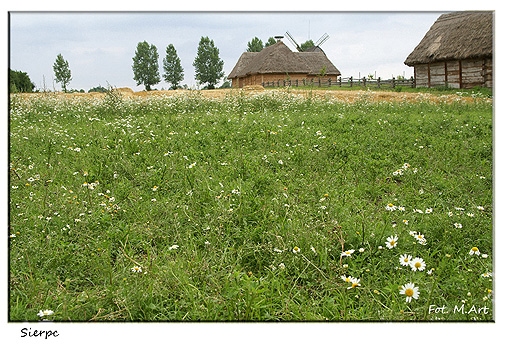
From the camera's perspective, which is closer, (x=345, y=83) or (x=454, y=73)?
(x=345, y=83)

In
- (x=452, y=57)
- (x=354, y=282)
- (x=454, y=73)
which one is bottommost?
(x=354, y=282)

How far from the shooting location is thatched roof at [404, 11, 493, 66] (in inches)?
637

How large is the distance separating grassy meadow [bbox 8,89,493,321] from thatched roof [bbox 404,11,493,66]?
448 inches

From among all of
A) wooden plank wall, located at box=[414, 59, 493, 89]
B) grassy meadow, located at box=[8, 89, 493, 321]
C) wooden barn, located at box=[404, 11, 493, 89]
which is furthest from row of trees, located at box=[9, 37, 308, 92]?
wooden plank wall, located at box=[414, 59, 493, 89]

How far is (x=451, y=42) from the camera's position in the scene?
59.1 ft

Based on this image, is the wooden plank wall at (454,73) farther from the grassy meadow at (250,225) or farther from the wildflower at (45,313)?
the wildflower at (45,313)

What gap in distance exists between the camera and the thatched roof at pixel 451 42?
53.1 feet

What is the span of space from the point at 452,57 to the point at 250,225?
16813 millimetres

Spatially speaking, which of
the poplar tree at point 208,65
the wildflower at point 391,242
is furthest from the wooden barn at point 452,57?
the wildflower at point 391,242

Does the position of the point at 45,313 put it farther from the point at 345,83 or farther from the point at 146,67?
the point at 345,83

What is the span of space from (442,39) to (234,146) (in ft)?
50.4

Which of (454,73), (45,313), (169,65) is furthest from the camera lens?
(454,73)

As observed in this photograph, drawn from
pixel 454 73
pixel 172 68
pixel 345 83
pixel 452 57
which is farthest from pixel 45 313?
pixel 454 73
